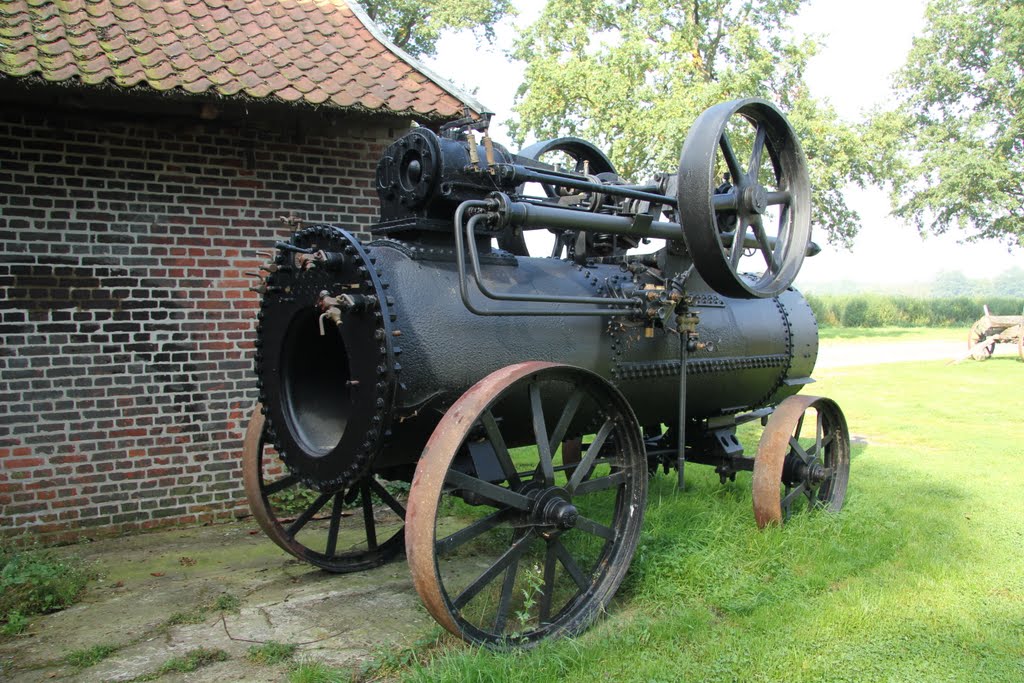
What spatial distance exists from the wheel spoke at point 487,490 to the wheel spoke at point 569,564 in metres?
0.29

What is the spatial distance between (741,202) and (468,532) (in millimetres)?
2256

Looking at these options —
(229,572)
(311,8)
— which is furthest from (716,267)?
(311,8)

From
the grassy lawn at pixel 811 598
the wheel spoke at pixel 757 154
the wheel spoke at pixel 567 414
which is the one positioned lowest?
the grassy lawn at pixel 811 598

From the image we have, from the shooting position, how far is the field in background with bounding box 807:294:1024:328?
35.4 meters

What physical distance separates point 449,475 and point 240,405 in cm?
303

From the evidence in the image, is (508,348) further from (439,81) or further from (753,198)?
(439,81)

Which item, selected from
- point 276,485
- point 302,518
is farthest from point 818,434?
point 276,485

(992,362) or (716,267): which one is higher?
(716,267)

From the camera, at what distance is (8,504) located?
4.95 metres

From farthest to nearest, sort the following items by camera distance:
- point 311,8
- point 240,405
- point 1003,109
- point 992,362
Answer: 1. point 1003,109
2. point 992,362
3. point 311,8
4. point 240,405

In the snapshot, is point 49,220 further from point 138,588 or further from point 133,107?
point 138,588

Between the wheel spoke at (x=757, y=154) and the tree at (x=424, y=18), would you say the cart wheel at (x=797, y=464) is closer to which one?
the wheel spoke at (x=757, y=154)

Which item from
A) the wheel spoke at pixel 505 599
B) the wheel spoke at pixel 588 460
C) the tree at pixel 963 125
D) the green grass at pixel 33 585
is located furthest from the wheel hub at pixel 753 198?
the tree at pixel 963 125

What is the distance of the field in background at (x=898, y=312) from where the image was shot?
3538cm
